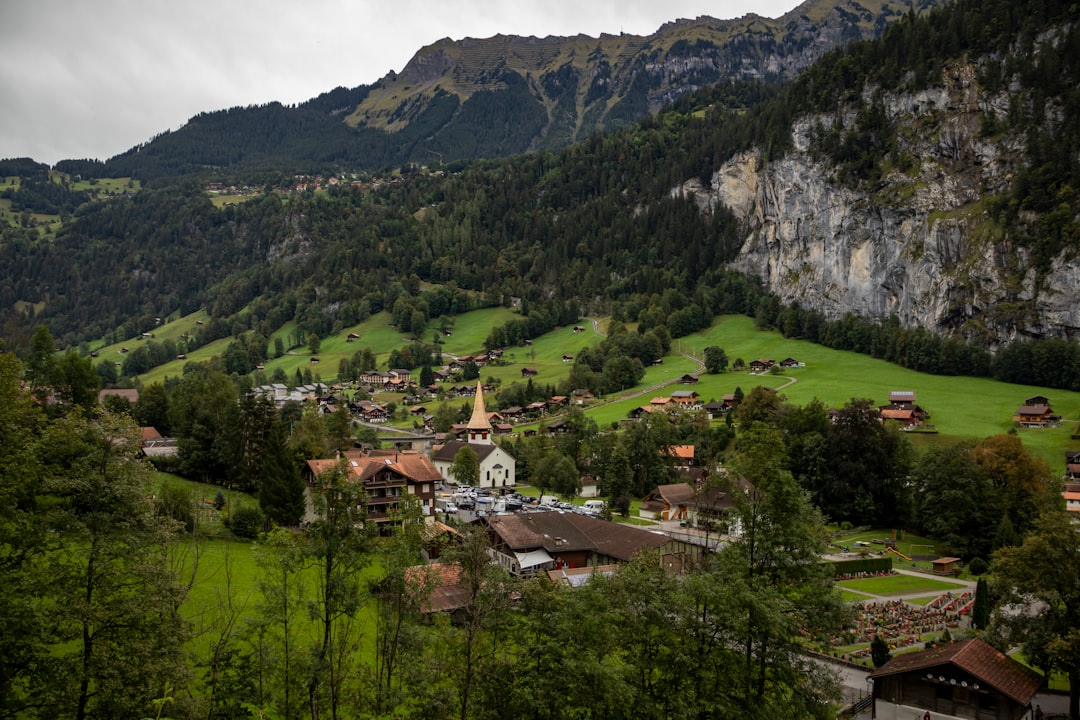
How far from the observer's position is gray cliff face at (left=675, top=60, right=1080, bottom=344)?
375 ft

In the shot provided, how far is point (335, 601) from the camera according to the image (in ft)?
61.7

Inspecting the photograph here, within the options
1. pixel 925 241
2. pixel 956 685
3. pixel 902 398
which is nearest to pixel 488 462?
pixel 902 398

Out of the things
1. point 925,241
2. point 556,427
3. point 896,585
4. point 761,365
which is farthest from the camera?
point 925,241

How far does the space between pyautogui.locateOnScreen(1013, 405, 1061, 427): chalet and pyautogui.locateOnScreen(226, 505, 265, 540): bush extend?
7834 centimetres

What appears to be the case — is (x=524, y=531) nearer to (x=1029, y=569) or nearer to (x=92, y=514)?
(x=1029, y=569)

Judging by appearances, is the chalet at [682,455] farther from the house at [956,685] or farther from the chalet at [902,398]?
the house at [956,685]

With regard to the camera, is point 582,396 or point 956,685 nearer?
point 956,685

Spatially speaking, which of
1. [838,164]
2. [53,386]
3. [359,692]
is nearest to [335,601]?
[359,692]

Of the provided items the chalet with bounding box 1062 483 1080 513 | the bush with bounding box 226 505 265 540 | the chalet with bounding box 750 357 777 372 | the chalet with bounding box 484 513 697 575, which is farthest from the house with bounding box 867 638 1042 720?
the chalet with bounding box 750 357 777 372

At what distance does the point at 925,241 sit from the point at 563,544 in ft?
352

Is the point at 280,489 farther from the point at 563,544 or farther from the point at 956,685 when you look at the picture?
the point at 956,685

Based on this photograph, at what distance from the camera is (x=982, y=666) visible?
27.7 m

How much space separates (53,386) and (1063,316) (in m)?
120

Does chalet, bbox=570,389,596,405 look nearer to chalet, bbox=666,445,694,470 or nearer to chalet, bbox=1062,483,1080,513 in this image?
chalet, bbox=666,445,694,470
